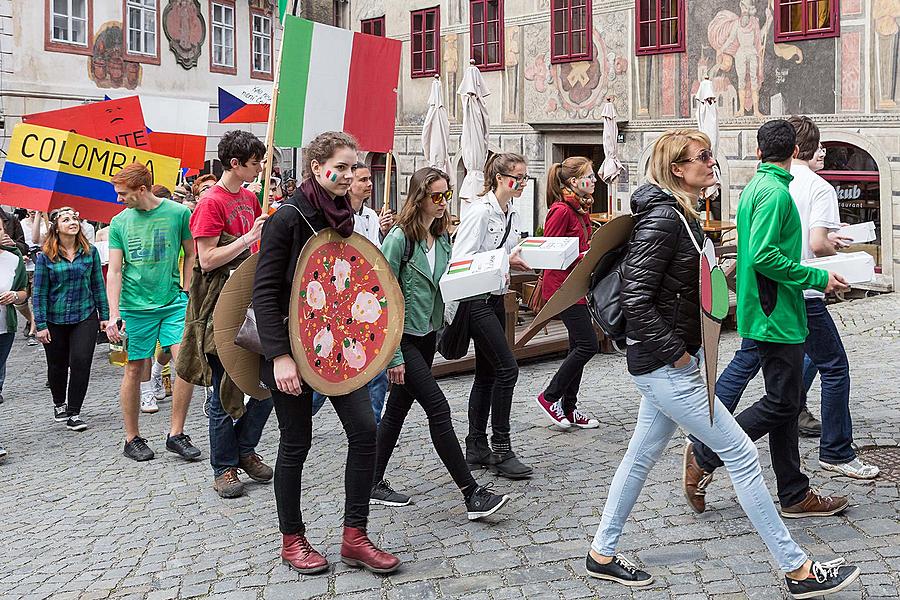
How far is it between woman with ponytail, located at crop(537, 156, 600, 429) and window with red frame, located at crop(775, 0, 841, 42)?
413 inches

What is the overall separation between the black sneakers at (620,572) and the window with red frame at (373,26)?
22.5 meters

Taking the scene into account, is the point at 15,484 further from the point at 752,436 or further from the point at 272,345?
the point at 752,436

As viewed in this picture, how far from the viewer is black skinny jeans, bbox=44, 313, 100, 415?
7895mm

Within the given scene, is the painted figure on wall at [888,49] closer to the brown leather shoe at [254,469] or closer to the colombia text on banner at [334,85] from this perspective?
the colombia text on banner at [334,85]

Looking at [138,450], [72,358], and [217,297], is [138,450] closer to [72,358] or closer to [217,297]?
[72,358]

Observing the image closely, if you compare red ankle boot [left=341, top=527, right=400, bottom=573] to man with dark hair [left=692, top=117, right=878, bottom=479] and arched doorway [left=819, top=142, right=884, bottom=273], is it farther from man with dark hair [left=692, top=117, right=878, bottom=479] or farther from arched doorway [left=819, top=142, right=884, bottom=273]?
arched doorway [left=819, top=142, right=884, bottom=273]

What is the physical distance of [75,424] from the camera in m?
7.86

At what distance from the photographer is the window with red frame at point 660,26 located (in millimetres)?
18531

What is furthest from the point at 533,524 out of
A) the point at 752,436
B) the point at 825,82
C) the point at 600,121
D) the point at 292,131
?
the point at 600,121

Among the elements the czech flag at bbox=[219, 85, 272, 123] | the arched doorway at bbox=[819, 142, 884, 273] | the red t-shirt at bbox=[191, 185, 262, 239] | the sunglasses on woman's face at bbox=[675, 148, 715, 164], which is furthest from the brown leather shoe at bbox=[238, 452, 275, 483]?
the arched doorway at bbox=[819, 142, 884, 273]

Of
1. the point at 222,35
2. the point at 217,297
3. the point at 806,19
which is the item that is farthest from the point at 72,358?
the point at 222,35

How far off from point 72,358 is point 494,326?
139 inches

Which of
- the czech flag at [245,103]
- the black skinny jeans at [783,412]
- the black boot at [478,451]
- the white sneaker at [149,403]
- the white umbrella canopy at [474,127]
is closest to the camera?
the black skinny jeans at [783,412]

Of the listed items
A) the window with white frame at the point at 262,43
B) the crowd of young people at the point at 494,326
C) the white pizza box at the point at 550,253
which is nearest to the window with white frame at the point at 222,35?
the window with white frame at the point at 262,43
